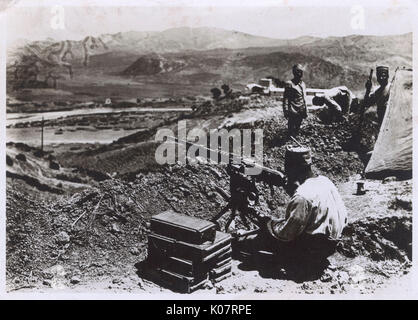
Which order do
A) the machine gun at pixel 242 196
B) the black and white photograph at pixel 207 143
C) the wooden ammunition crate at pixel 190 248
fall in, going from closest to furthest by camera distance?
1. the wooden ammunition crate at pixel 190 248
2. the black and white photograph at pixel 207 143
3. the machine gun at pixel 242 196

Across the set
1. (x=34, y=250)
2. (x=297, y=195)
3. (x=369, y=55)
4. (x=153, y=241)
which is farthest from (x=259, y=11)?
(x=34, y=250)

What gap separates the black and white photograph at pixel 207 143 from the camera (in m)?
6.98

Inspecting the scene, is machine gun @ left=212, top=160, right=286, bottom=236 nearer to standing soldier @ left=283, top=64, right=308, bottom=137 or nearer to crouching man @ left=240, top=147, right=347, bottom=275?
crouching man @ left=240, top=147, right=347, bottom=275

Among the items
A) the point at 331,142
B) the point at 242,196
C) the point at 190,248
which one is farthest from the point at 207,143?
the point at 331,142

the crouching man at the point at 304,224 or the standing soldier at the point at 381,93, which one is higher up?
the standing soldier at the point at 381,93

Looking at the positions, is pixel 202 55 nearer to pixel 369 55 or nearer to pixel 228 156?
pixel 228 156

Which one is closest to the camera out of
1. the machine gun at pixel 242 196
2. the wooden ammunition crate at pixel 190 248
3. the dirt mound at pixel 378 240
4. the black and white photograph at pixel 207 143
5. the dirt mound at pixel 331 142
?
the wooden ammunition crate at pixel 190 248

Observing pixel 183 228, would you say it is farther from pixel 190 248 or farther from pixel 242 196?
pixel 242 196

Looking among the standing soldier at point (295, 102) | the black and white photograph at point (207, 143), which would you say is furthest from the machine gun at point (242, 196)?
the standing soldier at point (295, 102)

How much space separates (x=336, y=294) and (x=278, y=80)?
3305mm

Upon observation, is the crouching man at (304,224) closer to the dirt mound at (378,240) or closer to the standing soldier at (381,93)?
the dirt mound at (378,240)

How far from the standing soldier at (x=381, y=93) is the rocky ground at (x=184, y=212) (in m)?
0.18

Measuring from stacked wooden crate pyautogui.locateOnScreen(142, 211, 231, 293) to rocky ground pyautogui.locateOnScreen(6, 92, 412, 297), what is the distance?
0.20 metres

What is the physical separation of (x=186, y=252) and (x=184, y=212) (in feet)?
2.82
